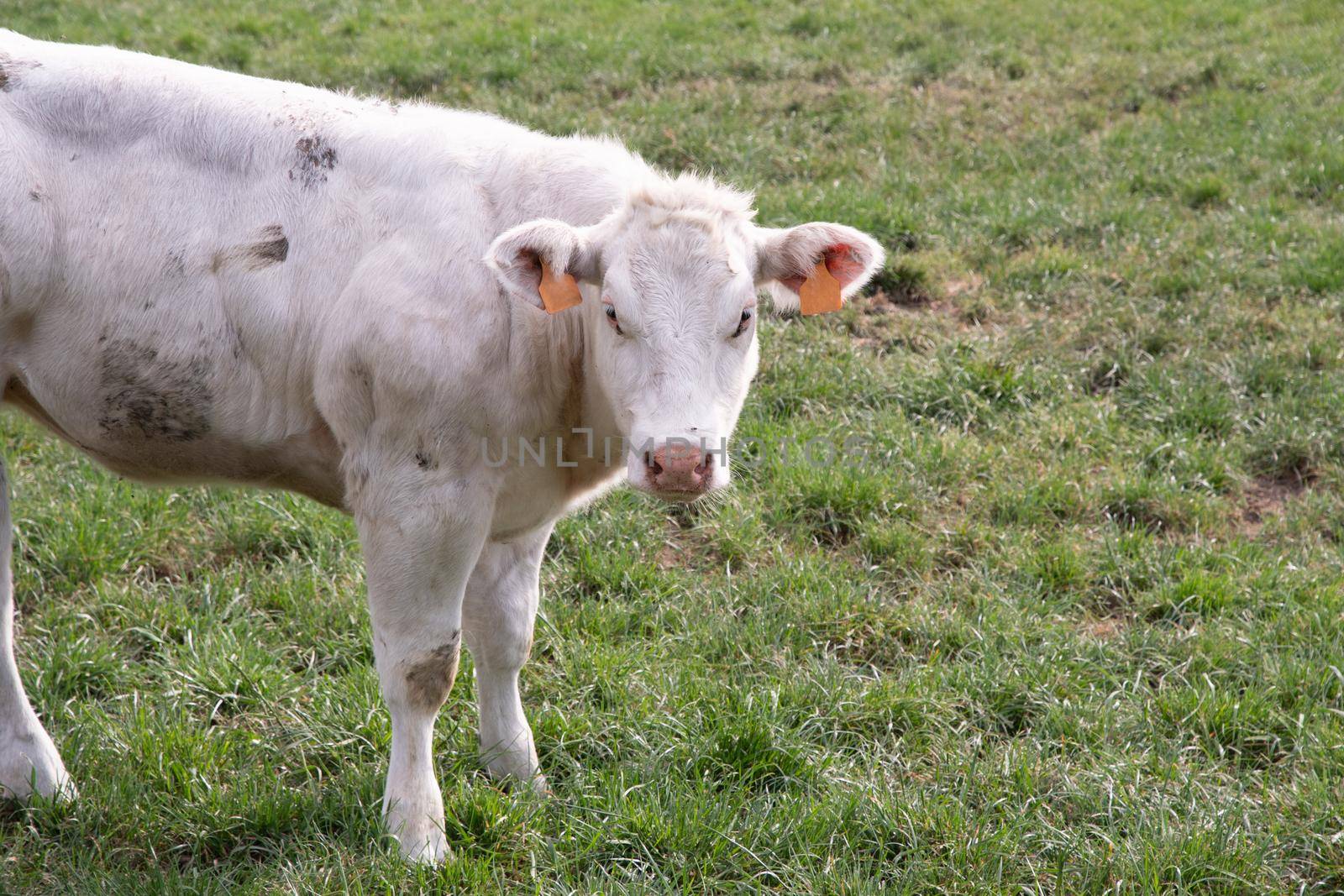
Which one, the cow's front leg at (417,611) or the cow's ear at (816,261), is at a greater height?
Answer: the cow's ear at (816,261)

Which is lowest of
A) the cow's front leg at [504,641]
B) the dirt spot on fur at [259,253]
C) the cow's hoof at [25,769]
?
the cow's hoof at [25,769]

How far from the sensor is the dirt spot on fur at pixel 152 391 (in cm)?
381

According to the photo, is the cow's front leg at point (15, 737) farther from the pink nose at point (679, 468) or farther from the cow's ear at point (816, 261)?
the cow's ear at point (816, 261)

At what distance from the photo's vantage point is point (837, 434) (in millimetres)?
6285

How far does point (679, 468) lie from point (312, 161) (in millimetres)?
1571

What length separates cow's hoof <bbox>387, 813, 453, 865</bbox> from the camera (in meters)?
3.87

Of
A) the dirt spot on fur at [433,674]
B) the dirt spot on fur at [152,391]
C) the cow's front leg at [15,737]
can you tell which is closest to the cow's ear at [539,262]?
the dirt spot on fur at [152,391]

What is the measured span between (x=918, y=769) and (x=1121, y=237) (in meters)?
4.90

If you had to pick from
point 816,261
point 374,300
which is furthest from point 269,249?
point 816,261

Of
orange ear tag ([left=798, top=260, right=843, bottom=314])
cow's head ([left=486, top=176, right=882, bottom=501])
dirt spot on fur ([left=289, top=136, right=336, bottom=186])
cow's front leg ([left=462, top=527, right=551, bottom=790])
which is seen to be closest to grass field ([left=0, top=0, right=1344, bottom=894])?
cow's front leg ([left=462, top=527, right=551, bottom=790])

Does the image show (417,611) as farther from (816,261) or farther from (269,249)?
(816,261)

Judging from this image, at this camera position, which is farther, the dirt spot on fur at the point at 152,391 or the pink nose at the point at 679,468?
the dirt spot on fur at the point at 152,391

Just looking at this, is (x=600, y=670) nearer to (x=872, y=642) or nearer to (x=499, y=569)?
(x=499, y=569)

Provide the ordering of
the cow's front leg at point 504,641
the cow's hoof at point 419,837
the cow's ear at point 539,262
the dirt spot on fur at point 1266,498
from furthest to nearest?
the dirt spot on fur at point 1266,498, the cow's front leg at point 504,641, the cow's hoof at point 419,837, the cow's ear at point 539,262
